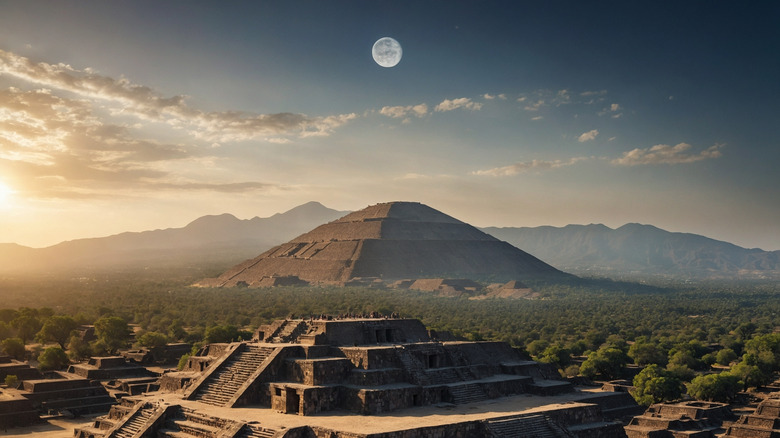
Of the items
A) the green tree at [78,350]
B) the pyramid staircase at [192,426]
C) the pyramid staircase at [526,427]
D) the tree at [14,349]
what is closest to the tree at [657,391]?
the pyramid staircase at [526,427]

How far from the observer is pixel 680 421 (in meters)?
36.2

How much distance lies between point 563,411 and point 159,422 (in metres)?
17.7

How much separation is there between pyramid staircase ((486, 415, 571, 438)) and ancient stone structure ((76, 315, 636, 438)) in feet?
0.18

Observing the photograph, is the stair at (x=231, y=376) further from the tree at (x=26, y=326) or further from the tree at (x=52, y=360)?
the tree at (x=26, y=326)

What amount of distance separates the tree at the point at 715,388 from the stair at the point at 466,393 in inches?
793

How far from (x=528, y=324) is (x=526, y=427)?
6376cm

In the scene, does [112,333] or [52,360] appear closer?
[52,360]

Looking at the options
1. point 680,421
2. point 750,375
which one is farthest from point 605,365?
point 680,421

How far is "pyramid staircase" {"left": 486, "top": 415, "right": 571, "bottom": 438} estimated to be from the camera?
93.6 ft

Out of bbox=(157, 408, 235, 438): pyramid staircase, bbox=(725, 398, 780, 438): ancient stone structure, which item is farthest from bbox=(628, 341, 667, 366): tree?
bbox=(157, 408, 235, 438): pyramid staircase

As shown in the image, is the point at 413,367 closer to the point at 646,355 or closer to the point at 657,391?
the point at 657,391

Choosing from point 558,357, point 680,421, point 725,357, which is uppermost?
point 558,357

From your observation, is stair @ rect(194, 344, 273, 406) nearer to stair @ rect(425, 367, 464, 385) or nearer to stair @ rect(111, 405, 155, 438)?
stair @ rect(111, 405, 155, 438)

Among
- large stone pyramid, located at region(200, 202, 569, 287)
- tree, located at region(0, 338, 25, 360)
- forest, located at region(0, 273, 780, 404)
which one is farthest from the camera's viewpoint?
large stone pyramid, located at region(200, 202, 569, 287)
